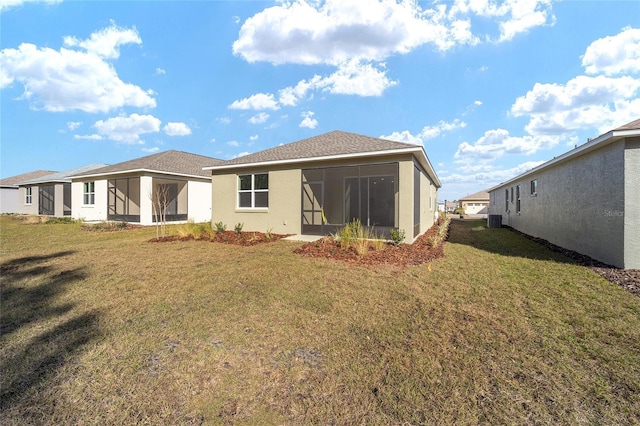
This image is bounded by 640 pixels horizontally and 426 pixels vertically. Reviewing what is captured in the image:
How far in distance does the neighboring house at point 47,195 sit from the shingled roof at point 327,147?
1978 cm

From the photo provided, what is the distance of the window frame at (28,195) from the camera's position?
2795cm

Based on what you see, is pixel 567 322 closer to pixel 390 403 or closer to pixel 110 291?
pixel 390 403

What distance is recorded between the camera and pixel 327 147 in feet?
37.8

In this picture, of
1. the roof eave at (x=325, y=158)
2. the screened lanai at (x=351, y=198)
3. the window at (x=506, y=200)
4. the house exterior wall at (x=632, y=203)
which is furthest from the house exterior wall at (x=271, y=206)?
the window at (x=506, y=200)

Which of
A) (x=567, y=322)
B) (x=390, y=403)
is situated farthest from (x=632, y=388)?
(x=390, y=403)

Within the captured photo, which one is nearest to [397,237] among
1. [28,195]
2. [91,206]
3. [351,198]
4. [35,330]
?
[351,198]

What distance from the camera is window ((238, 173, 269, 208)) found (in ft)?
40.6

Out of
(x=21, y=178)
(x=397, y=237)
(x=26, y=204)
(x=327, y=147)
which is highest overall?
(x=21, y=178)

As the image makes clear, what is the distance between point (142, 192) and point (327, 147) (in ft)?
42.3

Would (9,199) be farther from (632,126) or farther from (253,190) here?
(632,126)

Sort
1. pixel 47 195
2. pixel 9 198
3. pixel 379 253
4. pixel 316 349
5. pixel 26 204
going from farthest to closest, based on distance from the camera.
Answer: pixel 9 198, pixel 26 204, pixel 47 195, pixel 379 253, pixel 316 349

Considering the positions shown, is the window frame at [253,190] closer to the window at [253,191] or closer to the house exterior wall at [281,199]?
the window at [253,191]

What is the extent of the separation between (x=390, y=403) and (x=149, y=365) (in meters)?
2.25

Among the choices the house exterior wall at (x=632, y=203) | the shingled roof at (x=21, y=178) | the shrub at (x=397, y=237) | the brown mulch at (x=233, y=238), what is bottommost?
the brown mulch at (x=233, y=238)
